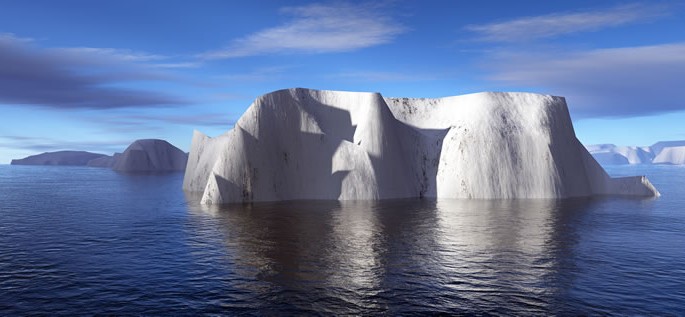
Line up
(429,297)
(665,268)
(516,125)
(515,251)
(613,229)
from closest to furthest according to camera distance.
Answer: (429,297), (665,268), (515,251), (613,229), (516,125)

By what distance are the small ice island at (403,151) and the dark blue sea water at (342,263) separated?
1052cm

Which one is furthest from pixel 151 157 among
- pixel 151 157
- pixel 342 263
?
pixel 342 263

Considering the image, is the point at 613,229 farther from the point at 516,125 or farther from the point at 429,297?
the point at 516,125

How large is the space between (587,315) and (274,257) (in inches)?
582

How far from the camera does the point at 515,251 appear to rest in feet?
86.4

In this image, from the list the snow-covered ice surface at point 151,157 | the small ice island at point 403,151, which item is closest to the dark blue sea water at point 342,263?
the small ice island at point 403,151

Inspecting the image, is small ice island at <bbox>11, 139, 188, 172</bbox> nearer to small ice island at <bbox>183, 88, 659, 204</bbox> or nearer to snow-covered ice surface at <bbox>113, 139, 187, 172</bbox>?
snow-covered ice surface at <bbox>113, 139, 187, 172</bbox>

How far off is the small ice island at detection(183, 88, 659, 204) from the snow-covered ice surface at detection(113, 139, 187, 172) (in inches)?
5132

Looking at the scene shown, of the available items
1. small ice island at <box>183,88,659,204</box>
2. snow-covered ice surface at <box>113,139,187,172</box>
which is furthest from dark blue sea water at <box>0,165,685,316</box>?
snow-covered ice surface at <box>113,139,187,172</box>

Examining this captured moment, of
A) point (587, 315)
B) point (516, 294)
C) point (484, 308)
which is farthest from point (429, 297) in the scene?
point (587, 315)

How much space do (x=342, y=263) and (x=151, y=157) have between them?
182 m

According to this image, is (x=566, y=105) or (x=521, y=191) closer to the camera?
(x=521, y=191)

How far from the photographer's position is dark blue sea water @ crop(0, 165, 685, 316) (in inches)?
667

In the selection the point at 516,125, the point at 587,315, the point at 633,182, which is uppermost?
the point at 516,125
